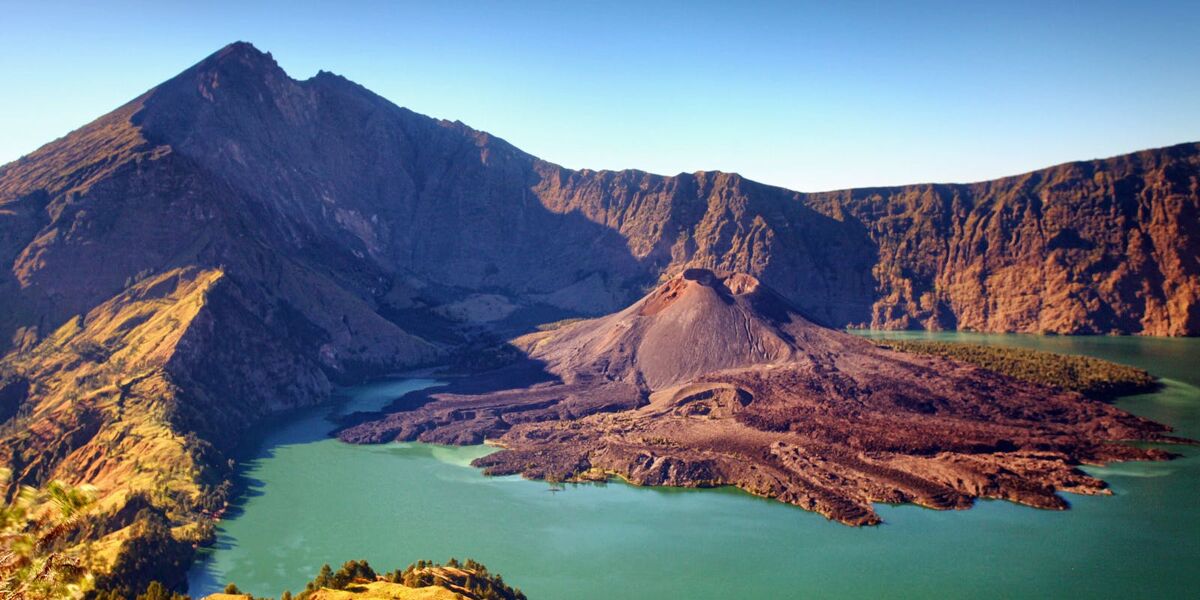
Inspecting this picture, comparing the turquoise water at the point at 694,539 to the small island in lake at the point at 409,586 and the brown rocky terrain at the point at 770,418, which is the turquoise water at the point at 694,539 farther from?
the small island in lake at the point at 409,586

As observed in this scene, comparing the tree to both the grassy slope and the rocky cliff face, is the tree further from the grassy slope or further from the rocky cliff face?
the rocky cliff face

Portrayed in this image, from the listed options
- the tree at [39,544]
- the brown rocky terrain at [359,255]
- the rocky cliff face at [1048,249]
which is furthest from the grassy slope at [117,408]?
the rocky cliff face at [1048,249]

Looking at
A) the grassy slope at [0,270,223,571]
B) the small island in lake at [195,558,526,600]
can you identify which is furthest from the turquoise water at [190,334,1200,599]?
the grassy slope at [0,270,223,571]

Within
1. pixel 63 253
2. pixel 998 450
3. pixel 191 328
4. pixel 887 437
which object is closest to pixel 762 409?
pixel 887 437

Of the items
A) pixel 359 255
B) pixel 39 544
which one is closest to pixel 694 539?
pixel 39 544

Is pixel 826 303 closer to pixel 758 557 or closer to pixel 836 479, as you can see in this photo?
pixel 836 479

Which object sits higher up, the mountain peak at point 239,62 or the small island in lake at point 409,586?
the mountain peak at point 239,62
